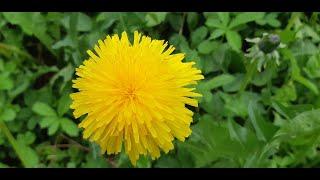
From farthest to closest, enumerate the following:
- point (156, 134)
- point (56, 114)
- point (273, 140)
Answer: point (56, 114) < point (273, 140) < point (156, 134)

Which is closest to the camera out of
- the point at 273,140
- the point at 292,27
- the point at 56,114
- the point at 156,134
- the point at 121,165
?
the point at 156,134

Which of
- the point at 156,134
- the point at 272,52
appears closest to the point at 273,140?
the point at 272,52

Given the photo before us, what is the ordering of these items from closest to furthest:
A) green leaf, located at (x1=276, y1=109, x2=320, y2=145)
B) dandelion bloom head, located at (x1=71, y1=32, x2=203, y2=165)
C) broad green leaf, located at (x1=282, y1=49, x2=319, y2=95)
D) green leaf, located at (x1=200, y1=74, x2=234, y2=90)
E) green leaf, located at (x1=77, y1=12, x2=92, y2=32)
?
1. dandelion bloom head, located at (x1=71, y1=32, x2=203, y2=165)
2. green leaf, located at (x1=276, y1=109, x2=320, y2=145)
3. green leaf, located at (x1=200, y1=74, x2=234, y2=90)
4. broad green leaf, located at (x1=282, y1=49, x2=319, y2=95)
5. green leaf, located at (x1=77, y1=12, x2=92, y2=32)

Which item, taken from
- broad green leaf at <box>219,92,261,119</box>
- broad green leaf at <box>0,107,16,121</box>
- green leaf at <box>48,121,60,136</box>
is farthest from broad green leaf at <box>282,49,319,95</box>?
broad green leaf at <box>0,107,16,121</box>

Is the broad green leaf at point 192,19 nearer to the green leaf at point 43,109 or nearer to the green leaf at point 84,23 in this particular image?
the green leaf at point 84,23

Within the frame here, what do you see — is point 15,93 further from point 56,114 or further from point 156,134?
point 156,134

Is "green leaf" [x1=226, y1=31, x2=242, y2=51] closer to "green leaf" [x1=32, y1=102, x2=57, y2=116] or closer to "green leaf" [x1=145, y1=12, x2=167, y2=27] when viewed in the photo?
"green leaf" [x1=145, y1=12, x2=167, y2=27]
